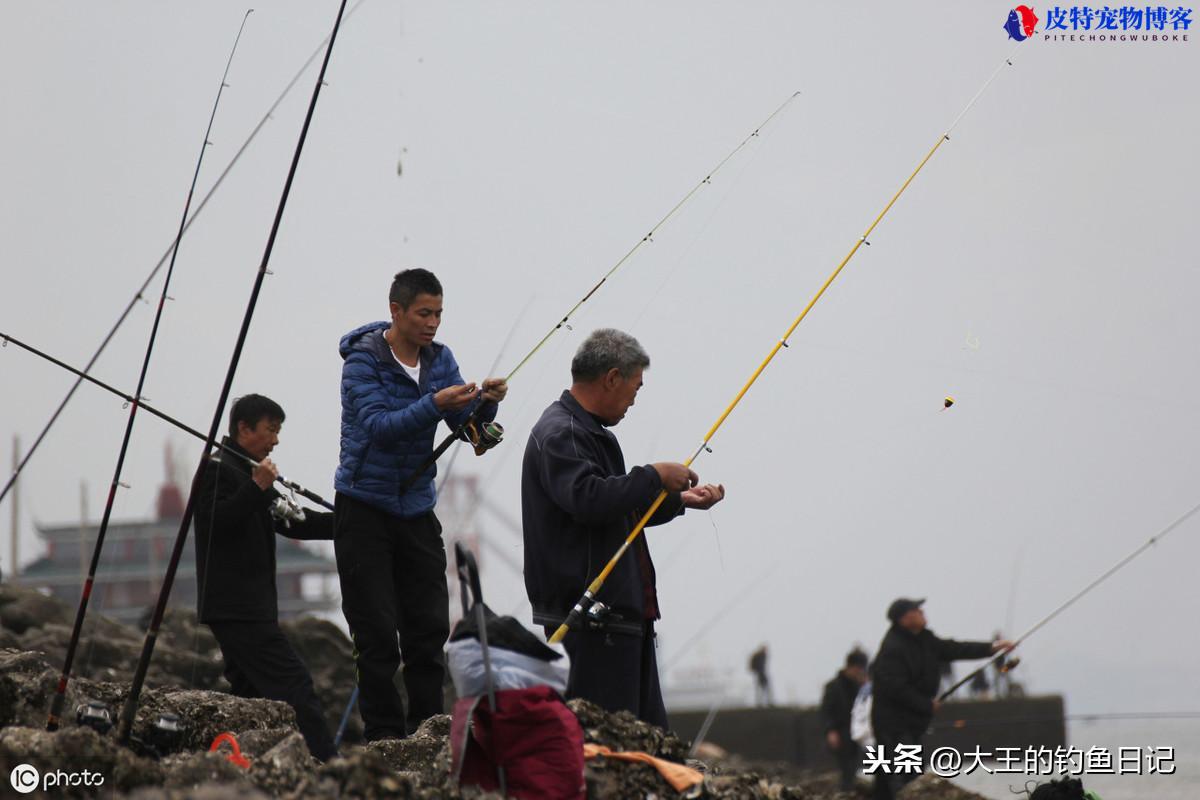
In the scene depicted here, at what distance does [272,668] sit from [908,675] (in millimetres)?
3722

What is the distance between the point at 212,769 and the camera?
3.58 meters

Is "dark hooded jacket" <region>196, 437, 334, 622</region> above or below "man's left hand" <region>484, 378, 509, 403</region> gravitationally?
below

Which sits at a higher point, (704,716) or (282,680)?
(704,716)

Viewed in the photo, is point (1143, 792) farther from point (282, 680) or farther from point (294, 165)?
point (294, 165)

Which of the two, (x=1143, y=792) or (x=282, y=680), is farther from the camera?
(x=1143, y=792)

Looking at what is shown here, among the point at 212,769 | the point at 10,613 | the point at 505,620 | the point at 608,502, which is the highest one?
the point at 10,613

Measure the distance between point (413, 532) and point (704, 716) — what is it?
1349 cm

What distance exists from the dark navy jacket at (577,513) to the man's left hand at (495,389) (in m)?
0.51

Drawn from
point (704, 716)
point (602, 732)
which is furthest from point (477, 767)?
point (704, 716)

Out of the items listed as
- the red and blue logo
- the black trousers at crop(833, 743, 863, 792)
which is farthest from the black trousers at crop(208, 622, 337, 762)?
the black trousers at crop(833, 743, 863, 792)

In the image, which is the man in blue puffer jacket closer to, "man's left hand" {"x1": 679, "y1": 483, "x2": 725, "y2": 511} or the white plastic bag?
"man's left hand" {"x1": 679, "y1": 483, "x2": 725, "y2": 511}

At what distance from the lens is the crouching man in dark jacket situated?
5.52 meters

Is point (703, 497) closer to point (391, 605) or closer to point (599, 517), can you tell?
point (599, 517)

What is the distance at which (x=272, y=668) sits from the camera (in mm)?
5578
